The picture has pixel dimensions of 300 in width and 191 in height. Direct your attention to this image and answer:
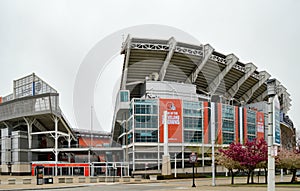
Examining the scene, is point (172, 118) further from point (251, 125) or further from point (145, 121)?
point (251, 125)

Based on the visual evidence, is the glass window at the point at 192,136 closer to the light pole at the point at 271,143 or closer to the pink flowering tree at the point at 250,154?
the pink flowering tree at the point at 250,154

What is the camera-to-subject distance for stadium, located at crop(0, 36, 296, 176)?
8325cm

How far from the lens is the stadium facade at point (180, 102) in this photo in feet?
272

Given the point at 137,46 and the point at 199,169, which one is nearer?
the point at 199,169

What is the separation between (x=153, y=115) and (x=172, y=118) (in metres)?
4.06

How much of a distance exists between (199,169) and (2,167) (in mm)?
46634

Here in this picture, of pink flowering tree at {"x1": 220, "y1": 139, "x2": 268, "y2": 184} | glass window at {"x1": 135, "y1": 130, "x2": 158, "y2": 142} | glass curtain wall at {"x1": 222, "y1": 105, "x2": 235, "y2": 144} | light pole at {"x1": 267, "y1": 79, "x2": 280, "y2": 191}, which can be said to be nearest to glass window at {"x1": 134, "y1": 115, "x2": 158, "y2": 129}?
glass window at {"x1": 135, "y1": 130, "x2": 158, "y2": 142}

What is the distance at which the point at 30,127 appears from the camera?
10050 cm

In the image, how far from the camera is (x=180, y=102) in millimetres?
85562

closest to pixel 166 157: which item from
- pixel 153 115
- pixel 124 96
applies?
pixel 153 115

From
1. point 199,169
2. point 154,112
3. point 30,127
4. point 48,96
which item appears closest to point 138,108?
point 154,112

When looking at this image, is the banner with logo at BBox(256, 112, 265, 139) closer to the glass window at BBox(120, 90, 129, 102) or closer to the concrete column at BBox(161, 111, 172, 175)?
the concrete column at BBox(161, 111, 172, 175)

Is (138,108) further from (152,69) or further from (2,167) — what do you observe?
(2,167)

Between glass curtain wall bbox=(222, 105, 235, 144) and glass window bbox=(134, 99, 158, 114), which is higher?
glass window bbox=(134, 99, 158, 114)
